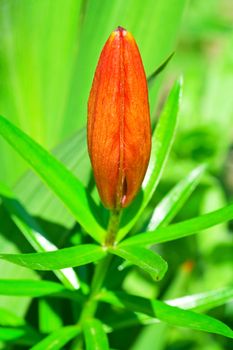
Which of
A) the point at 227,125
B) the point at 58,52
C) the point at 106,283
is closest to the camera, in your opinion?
the point at 106,283

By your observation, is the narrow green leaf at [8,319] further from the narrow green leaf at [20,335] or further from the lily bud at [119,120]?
the lily bud at [119,120]

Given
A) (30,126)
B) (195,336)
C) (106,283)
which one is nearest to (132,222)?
(106,283)

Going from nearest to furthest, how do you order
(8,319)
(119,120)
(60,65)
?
(119,120)
(8,319)
(60,65)

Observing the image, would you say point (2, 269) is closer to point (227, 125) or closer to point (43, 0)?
point (43, 0)

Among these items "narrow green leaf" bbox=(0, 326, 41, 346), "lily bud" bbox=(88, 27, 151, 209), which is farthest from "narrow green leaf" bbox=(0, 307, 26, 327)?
"lily bud" bbox=(88, 27, 151, 209)

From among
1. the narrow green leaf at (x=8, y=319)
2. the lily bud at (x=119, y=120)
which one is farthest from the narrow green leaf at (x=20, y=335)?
the lily bud at (x=119, y=120)

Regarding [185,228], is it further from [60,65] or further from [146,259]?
[60,65]

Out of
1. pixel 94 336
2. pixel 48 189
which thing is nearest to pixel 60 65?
pixel 48 189
